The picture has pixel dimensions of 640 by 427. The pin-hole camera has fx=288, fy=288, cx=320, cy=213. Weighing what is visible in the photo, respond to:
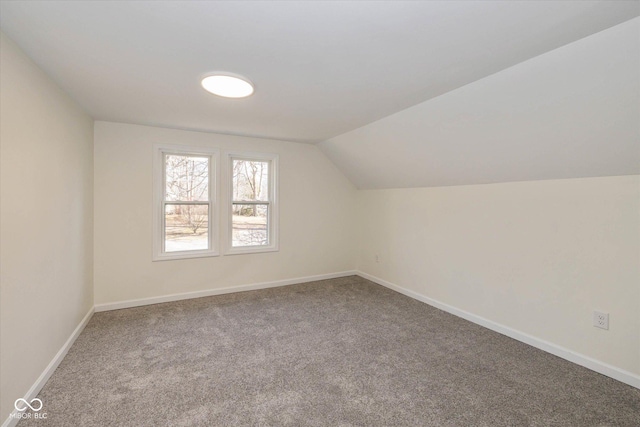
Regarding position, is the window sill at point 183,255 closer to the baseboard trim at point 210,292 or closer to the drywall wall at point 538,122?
the baseboard trim at point 210,292

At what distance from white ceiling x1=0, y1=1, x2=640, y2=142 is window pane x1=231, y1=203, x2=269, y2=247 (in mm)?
1832

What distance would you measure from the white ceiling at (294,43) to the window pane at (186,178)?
1.18 metres

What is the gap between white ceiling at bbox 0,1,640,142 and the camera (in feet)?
4.56

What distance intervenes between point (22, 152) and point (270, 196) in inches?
110

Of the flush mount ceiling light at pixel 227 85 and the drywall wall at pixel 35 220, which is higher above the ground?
the flush mount ceiling light at pixel 227 85

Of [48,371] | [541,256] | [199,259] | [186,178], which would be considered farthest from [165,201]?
[541,256]

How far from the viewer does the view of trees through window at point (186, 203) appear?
373cm

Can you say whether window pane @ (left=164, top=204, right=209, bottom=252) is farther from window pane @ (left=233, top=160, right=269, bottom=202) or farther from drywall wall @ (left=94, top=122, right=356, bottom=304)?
window pane @ (left=233, top=160, right=269, bottom=202)

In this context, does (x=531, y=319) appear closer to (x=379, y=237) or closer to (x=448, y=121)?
(x=448, y=121)

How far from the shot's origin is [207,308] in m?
3.45

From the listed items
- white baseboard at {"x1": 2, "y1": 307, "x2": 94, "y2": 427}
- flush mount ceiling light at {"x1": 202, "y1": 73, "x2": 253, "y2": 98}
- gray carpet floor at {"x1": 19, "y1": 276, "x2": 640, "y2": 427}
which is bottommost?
gray carpet floor at {"x1": 19, "y1": 276, "x2": 640, "y2": 427}

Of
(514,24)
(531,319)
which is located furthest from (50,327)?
(531,319)

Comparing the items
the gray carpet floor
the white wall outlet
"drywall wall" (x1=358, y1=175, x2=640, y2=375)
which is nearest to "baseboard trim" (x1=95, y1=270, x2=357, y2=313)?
the gray carpet floor

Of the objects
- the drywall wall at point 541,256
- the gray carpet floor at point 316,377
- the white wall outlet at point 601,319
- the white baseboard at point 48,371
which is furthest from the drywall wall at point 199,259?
the white wall outlet at point 601,319
